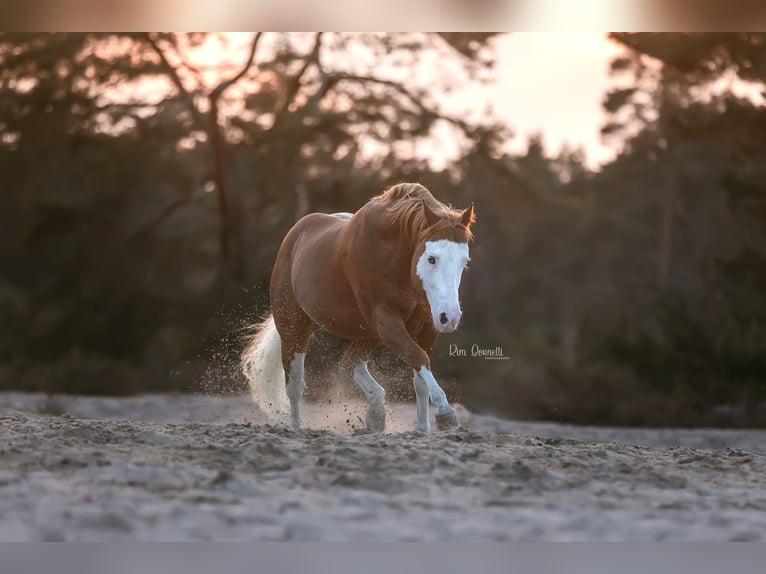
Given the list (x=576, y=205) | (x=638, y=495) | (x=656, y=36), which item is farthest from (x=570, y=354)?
(x=638, y=495)

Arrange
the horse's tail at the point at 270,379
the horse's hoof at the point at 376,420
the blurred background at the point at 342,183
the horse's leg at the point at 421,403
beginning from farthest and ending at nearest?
the blurred background at the point at 342,183 → the horse's tail at the point at 270,379 → the horse's hoof at the point at 376,420 → the horse's leg at the point at 421,403

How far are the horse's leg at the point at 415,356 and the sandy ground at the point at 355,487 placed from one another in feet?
0.27

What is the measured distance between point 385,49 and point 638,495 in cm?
625

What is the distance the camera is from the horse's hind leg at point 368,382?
5.03 m

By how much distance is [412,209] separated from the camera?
14.9 ft

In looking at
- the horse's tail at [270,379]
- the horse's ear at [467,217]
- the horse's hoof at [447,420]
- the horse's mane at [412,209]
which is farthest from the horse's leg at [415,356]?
the horse's tail at [270,379]

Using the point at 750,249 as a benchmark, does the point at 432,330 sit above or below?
below

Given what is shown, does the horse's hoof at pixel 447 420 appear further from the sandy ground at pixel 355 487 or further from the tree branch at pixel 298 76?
the tree branch at pixel 298 76

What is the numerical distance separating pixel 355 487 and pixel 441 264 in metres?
1.30

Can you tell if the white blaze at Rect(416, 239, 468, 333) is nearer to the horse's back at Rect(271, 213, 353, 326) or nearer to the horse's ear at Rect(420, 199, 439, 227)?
the horse's ear at Rect(420, 199, 439, 227)

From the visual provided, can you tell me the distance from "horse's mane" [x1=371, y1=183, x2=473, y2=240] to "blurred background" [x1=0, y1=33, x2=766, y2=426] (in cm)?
368

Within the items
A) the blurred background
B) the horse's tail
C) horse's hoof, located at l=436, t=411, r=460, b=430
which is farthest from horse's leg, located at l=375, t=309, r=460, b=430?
the blurred background

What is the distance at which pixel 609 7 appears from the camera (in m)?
5.70

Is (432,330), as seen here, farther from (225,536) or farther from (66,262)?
(66,262)
